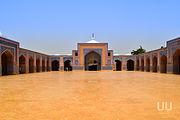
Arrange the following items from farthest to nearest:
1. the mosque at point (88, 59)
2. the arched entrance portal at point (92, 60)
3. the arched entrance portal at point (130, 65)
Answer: the arched entrance portal at point (130, 65) < the arched entrance portal at point (92, 60) < the mosque at point (88, 59)

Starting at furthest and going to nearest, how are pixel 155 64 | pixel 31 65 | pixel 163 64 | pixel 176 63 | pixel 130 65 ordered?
pixel 130 65
pixel 155 64
pixel 31 65
pixel 163 64
pixel 176 63

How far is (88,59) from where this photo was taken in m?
29.7

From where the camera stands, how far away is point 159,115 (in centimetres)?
285

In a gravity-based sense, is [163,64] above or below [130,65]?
above

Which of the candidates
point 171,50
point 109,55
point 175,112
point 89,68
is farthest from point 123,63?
point 175,112

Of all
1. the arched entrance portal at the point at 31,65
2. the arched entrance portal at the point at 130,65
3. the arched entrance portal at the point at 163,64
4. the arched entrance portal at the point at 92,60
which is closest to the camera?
the arched entrance portal at the point at 163,64

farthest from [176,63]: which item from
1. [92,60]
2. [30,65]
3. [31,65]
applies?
[30,65]

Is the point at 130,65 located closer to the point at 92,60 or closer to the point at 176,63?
the point at 92,60

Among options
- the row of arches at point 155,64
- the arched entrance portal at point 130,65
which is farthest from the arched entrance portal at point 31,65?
the arched entrance portal at point 130,65

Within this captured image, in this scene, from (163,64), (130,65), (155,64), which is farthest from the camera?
(130,65)

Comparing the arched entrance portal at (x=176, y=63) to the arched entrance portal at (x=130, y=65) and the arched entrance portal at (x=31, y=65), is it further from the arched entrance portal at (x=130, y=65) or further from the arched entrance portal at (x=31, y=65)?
the arched entrance portal at (x=31, y=65)

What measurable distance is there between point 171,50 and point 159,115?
16581mm

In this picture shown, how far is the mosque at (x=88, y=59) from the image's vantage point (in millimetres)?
16547

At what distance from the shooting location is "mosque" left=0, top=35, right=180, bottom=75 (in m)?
16.5
